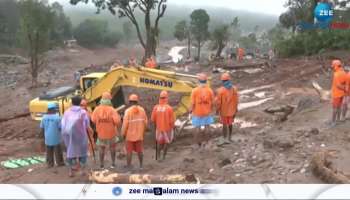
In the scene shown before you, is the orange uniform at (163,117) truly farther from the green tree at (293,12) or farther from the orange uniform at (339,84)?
the green tree at (293,12)

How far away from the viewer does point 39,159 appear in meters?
14.1

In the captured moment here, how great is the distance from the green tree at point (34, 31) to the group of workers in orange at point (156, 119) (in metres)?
20.5

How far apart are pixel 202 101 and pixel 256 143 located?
1543mm

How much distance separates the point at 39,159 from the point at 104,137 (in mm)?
3585

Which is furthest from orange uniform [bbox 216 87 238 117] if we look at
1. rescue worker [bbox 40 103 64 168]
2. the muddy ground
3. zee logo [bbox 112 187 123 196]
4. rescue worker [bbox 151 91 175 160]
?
zee logo [bbox 112 187 123 196]

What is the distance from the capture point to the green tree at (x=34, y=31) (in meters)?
32.0

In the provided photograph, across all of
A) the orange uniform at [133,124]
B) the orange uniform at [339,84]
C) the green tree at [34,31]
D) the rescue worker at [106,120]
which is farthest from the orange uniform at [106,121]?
the green tree at [34,31]

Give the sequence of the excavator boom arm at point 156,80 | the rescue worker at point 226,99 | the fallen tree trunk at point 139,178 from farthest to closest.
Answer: the excavator boom arm at point 156,80 < the rescue worker at point 226,99 < the fallen tree trunk at point 139,178

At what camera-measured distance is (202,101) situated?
1235 centimetres

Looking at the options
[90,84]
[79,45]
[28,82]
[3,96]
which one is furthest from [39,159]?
[79,45]

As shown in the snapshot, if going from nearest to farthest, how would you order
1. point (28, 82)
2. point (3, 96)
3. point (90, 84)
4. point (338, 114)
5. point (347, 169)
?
point (347, 169) < point (338, 114) < point (90, 84) < point (3, 96) < point (28, 82)

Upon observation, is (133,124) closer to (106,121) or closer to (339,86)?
(106,121)

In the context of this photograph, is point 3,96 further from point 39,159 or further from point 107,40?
point 107,40

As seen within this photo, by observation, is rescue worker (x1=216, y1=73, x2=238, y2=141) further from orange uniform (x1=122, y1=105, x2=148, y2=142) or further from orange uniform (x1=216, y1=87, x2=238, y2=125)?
orange uniform (x1=122, y1=105, x2=148, y2=142)
